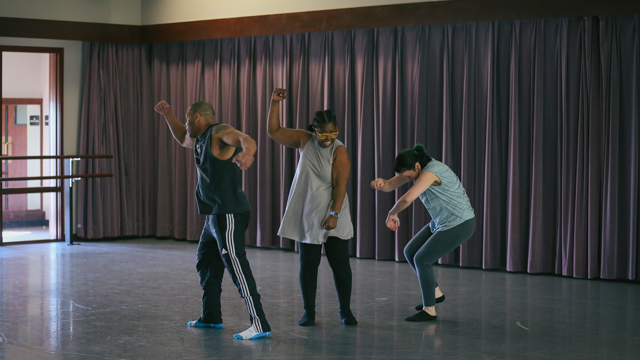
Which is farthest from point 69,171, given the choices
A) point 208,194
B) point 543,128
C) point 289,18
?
point 543,128

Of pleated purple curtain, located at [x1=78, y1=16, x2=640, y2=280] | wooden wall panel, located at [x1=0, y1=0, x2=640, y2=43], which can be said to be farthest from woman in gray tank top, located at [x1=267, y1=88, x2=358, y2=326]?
wooden wall panel, located at [x1=0, y1=0, x2=640, y2=43]

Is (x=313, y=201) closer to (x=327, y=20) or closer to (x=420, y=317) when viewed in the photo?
(x=420, y=317)

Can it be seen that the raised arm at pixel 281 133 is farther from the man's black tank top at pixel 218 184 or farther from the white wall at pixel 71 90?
the white wall at pixel 71 90

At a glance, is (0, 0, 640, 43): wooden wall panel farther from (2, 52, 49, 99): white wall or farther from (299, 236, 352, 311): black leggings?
(299, 236, 352, 311): black leggings

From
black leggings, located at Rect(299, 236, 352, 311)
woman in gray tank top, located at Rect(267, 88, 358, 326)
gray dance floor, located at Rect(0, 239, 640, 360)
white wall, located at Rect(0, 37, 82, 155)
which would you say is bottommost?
gray dance floor, located at Rect(0, 239, 640, 360)

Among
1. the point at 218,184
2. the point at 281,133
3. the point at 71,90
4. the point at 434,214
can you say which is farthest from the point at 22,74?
the point at 434,214

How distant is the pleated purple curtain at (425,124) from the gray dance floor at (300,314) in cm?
43

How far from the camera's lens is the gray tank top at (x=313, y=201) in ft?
14.9

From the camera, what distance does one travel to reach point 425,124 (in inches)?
278

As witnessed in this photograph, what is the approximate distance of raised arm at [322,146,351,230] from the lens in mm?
4465

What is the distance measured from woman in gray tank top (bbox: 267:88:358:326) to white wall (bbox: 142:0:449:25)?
300 centimetres

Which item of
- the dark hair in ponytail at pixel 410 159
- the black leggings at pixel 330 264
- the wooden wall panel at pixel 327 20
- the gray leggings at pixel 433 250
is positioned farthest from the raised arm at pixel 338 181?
the wooden wall panel at pixel 327 20

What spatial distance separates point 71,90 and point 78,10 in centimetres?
96

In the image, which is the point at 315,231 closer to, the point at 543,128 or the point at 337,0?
the point at 543,128
